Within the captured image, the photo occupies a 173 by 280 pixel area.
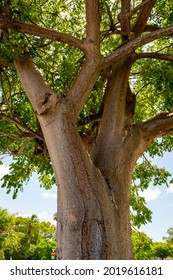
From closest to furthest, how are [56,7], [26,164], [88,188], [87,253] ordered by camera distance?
[87,253]
[88,188]
[56,7]
[26,164]

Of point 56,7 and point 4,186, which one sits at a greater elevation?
point 56,7

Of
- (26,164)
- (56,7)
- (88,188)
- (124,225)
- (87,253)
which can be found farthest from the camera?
(26,164)

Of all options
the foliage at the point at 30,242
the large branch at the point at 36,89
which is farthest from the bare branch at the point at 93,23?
the foliage at the point at 30,242

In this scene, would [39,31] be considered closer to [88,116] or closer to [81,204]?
[88,116]

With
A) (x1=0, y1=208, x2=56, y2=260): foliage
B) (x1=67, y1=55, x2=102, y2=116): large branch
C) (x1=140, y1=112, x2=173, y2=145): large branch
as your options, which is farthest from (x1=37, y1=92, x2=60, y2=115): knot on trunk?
(x1=0, y1=208, x2=56, y2=260): foliage

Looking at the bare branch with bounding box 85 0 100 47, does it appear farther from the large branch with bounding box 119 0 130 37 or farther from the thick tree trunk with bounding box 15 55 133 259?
the thick tree trunk with bounding box 15 55 133 259

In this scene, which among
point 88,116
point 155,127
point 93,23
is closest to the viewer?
point 93,23

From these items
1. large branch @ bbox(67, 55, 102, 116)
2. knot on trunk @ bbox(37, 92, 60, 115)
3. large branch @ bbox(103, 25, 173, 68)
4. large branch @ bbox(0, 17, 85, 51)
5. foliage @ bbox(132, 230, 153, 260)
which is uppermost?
large branch @ bbox(0, 17, 85, 51)

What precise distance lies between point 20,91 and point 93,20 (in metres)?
3.72

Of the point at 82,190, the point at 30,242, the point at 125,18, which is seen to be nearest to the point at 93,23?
the point at 125,18

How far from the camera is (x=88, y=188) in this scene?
15.2 feet

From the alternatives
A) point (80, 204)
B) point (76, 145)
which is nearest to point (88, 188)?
point (80, 204)

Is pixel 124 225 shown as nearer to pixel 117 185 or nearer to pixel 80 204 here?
pixel 117 185

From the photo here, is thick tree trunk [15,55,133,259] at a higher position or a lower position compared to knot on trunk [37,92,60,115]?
lower
